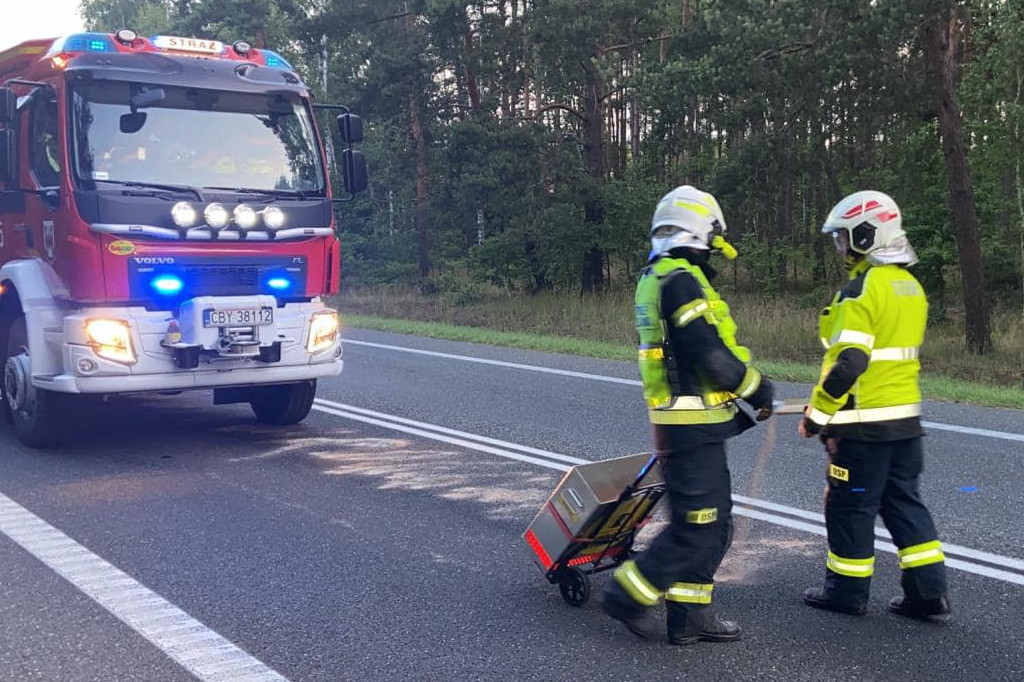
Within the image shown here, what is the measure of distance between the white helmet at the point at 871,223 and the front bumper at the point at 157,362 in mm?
4696

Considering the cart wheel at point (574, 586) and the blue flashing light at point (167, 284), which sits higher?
the blue flashing light at point (167, 284)

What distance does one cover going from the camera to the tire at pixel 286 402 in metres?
8.68

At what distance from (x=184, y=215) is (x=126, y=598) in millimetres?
3537

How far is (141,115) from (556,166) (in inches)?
642

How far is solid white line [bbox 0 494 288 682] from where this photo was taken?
3.85 metres

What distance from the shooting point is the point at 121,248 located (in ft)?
23.5

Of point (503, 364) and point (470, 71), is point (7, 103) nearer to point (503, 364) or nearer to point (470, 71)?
point (503, 364)

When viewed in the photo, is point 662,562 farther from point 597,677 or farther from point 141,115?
point 141,115

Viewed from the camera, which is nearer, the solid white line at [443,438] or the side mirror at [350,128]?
the solid white line at [443,438]

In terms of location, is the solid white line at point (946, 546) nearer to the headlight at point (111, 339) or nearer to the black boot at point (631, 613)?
the black boot at point (631, 613)

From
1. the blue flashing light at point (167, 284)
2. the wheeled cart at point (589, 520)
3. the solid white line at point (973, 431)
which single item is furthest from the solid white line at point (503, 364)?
the wheeled cart at point (589, 520)

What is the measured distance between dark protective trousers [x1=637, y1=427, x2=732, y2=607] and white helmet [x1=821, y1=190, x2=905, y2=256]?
111 centimetres

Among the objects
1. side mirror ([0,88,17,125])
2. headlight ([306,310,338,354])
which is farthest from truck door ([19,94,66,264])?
headlight ([306,310,338,354])

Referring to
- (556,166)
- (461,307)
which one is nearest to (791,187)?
(556,166)
